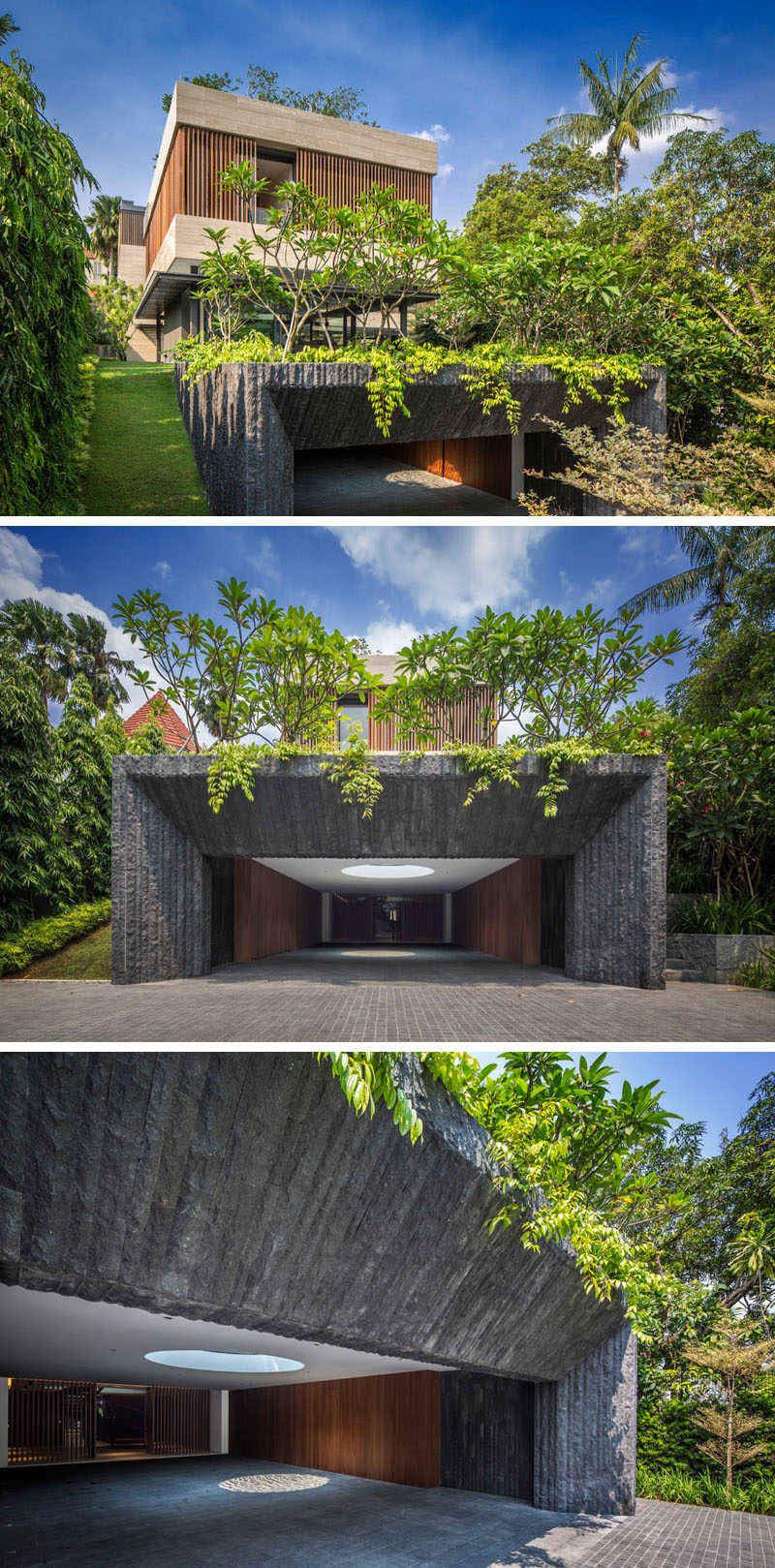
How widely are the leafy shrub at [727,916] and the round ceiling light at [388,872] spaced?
16.9 ft

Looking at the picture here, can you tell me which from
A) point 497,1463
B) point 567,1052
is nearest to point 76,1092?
point 567,1052

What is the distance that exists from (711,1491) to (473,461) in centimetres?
1505

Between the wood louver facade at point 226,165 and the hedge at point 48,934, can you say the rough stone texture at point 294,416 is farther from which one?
the hedge at point 48,934

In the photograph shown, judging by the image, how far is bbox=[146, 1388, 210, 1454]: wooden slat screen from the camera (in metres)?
17.0

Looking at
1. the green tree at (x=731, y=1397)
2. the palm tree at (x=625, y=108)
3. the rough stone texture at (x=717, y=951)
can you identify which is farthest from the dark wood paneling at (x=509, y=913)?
the green tree at (x=731, y=1397)

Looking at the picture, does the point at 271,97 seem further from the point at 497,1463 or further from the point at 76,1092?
the point at 497,1463

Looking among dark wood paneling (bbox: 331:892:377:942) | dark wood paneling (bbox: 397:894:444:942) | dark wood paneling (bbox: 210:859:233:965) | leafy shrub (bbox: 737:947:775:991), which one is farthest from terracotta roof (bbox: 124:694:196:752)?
dark wood paneling (bbox: 397:894:444:942)

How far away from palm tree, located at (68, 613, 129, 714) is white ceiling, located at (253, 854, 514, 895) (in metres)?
3.44

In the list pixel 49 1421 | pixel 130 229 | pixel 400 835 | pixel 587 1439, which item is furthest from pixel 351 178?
pixel 49 1421

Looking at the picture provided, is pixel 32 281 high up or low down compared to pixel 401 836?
up

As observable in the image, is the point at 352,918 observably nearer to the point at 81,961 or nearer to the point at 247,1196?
the point at 81,961

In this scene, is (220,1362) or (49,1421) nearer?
(220,1362)

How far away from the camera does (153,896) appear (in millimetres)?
7285

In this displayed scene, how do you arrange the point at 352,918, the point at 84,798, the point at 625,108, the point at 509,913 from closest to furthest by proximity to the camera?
1. the point at 84,798
2. the point at 625,108
3. the point at 509,913
4. the point at 352,918
